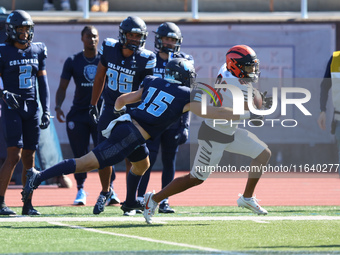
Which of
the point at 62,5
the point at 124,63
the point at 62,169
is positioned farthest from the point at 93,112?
the point at 62,5

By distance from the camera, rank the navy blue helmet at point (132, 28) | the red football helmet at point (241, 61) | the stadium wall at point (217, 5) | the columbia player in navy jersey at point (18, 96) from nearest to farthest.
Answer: the red football helmet at point (241, 61), the columbia player in navy jersey at point (18, 96), the navy blue helmet at point (132, 28), the stadium wall at point (217, 5)

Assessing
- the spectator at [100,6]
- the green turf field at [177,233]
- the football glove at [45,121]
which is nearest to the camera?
the green turf field at [177,233]

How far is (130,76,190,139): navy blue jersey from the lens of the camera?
25.6ft

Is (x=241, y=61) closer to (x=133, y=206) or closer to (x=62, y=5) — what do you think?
(x=133, y=206)

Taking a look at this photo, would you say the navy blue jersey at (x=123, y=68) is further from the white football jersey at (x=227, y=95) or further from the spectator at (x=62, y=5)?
the spectator at (x=62, y=5)

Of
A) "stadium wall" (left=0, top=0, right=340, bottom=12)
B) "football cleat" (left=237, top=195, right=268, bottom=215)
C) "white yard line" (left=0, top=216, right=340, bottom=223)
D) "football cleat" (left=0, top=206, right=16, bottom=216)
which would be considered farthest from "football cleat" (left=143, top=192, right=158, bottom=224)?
"stadium wall" (left=0, top=0, right=340, bottom=12)

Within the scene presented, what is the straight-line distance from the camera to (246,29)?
1656 cm

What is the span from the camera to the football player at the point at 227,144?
7.91 meters

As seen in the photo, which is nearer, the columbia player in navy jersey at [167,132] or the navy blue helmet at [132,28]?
the navy blue helmet at [132,28]

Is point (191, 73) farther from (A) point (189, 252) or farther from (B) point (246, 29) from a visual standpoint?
(B) point (246, 29)

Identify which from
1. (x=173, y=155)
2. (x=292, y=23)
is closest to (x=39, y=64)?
(x=173, y=155)

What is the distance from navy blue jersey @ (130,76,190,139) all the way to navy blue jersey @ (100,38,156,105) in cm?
114

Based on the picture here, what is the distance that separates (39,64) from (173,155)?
1827 mm

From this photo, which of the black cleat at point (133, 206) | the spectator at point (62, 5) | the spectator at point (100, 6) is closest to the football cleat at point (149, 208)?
the black cleat at point (133, 206)
